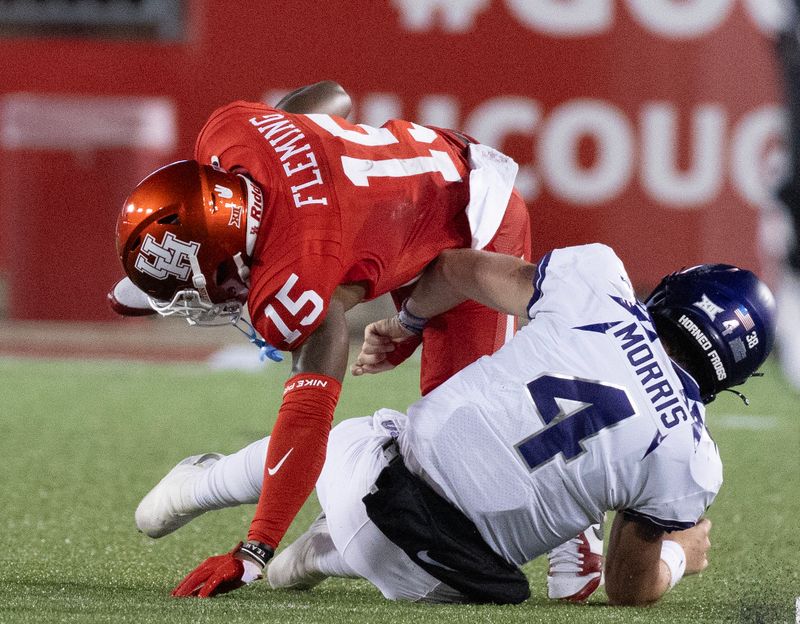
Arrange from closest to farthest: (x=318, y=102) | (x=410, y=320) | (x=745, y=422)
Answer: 1. (x=410, y=320)
2. (x=318, y=102)
3. (x=745, y=422)

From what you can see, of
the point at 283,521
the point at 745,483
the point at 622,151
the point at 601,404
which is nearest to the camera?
the point at 601,404

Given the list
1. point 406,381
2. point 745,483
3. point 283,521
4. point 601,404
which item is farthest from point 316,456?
point 406,381

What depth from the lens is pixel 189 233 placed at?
106 inches

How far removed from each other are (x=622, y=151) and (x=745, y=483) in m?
3.72

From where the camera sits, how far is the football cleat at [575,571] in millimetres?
2816

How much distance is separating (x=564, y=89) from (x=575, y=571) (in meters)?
5.17

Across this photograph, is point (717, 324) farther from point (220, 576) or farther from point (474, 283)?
point (220, 576)

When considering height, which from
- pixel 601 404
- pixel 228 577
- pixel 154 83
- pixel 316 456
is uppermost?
pixel 601 404

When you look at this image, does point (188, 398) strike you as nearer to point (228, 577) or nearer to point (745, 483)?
point (745, 483)

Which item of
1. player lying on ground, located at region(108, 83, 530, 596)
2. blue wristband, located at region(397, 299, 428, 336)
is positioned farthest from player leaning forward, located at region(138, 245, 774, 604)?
blue wristband, located at region(397, 299, 428, 336)

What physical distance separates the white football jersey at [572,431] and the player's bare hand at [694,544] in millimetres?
288

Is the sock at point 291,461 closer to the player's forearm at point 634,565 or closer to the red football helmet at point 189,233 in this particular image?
the red football helmet at point 189,233

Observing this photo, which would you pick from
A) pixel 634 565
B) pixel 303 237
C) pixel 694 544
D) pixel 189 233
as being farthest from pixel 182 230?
pixel 694 544

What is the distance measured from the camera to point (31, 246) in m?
7.93
